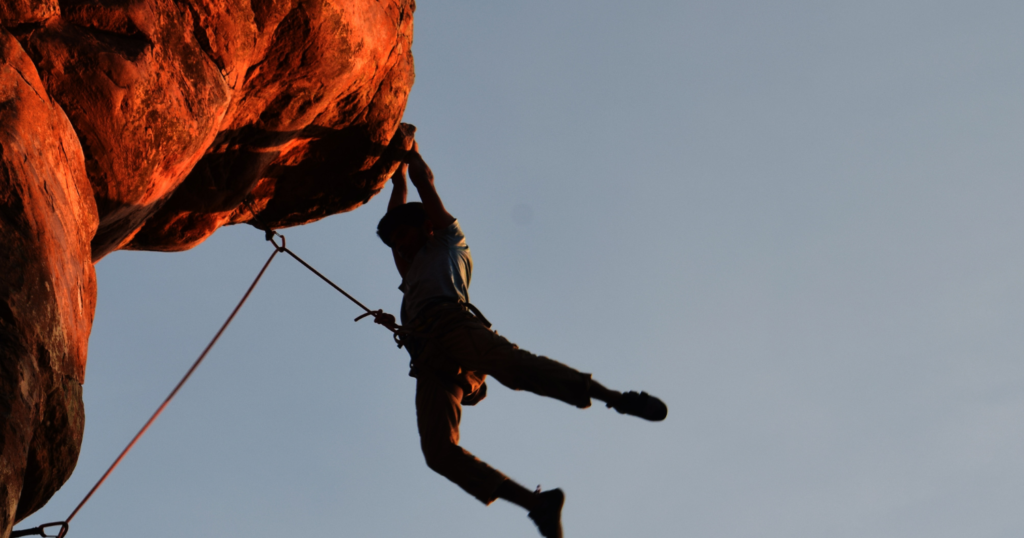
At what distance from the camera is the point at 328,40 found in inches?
245

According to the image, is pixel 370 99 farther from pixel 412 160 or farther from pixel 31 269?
pixel 31 269

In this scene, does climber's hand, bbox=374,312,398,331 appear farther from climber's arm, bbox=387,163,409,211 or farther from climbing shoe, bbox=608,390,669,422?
climbing shoe, bbox=608,390,669,422

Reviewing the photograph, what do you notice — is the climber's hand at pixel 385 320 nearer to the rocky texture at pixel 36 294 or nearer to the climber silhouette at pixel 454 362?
the climber silhouette at pixel 454 362

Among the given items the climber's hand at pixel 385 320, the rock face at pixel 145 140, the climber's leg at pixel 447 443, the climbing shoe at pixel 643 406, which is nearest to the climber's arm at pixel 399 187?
the rock face at pixel 145 140

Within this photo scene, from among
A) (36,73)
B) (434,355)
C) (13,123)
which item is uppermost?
(434,355)

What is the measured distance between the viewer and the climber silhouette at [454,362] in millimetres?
5121

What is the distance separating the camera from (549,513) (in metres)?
5.03

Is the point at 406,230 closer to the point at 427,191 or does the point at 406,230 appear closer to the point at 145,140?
the point at 427,191

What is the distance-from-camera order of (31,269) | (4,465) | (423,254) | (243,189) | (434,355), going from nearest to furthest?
(4,465) < (31,269) < (434,355) < (423,254) < (243,189)

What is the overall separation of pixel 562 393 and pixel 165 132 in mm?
2537

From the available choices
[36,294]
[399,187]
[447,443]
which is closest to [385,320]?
[447,443]

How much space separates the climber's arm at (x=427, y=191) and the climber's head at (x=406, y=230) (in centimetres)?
7

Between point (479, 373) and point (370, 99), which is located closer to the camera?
point (479, 373)

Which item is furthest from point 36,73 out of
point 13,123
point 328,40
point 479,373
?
point 479,373
